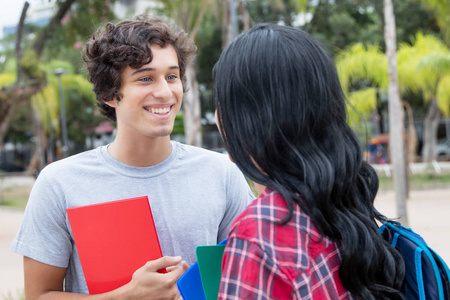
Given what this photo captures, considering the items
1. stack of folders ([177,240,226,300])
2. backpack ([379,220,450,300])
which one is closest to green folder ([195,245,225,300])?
stack of folders ([177,240,226,300])

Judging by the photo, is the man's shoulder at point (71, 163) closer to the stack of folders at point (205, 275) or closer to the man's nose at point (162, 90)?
the man's nose at point (162, 90)

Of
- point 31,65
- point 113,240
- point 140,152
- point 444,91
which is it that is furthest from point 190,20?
point 113,240

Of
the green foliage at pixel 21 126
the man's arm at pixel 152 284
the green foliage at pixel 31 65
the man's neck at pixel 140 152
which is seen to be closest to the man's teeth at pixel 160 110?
the man's neck at pixel 140 152

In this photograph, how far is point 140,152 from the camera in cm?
208

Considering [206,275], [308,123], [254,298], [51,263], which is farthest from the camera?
[51,263]

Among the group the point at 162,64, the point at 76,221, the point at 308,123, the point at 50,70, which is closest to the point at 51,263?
the point at 76,221

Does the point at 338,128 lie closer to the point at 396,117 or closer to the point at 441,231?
the point at 396,117

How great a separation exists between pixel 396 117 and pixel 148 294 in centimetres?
848

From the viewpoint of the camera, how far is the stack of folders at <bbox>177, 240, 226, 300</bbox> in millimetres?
1472

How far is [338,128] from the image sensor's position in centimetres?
145

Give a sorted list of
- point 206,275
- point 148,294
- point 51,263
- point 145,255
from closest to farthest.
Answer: point 206,275
point 148,294
point 145,255
point 51,263

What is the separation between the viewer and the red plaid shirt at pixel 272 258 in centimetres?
125

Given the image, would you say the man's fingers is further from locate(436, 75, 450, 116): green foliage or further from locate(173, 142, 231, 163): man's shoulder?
locate(436, 75, 450, 116): green foliage

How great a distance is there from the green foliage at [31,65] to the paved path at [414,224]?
365 cm
